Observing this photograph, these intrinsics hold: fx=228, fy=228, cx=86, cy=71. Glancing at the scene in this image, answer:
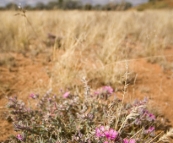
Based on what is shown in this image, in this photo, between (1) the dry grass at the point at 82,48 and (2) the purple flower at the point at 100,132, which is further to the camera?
(1) the dry grass at the point at 82,48

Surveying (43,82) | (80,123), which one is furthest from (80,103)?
(43,82)

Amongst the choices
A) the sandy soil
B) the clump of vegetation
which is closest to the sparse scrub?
the clump of vegetation

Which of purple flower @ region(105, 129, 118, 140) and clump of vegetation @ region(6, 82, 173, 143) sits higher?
purple flower @ region(105, 129, 118, 140)

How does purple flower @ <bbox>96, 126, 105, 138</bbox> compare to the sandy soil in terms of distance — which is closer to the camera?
purple flower @ <bbox>96, 126, 105, 138</bbox>

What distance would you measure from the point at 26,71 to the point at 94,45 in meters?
2.07

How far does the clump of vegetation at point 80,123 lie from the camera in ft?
5.41

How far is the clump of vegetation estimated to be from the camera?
1.65 m

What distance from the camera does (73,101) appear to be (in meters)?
2.23

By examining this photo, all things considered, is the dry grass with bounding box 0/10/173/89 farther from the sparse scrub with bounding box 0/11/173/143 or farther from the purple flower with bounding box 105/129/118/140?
the purple flower with bounding box 105/129/118/140

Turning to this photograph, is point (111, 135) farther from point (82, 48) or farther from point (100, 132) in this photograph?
point (82, 48)

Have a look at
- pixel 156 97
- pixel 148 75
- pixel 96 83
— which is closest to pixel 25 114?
pixel 96 83

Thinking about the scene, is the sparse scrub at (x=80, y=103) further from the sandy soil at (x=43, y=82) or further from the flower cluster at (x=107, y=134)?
the sandy soil at (x=43, y=82)

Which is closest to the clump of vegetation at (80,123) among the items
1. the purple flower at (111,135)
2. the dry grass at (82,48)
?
the purple flower at (111,135)

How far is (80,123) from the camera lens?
6.31ft
